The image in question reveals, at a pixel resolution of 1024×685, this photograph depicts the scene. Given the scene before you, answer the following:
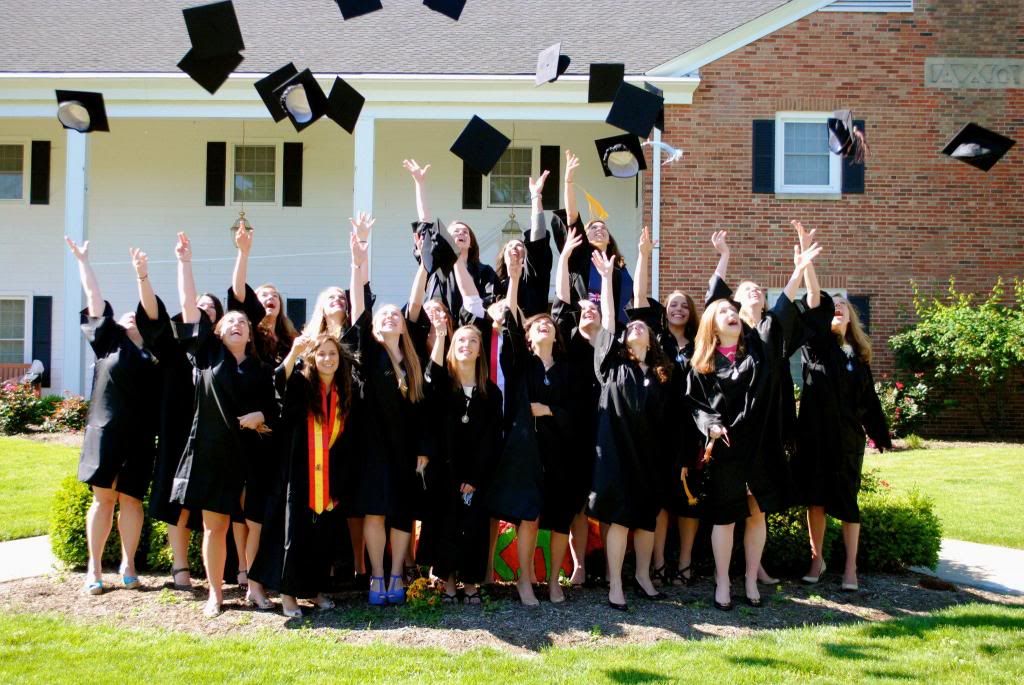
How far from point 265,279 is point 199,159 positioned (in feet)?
8.03

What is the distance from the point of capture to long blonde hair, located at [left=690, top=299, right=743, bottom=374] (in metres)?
5.80

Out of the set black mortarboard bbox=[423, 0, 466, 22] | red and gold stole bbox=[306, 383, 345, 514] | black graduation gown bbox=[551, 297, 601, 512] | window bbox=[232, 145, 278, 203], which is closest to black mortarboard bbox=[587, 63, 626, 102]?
black mortarboard bbox=[423, 0, 466, 22]

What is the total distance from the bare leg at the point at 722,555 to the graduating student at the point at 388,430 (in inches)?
71.0

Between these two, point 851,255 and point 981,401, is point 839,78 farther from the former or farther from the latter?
point 981,401

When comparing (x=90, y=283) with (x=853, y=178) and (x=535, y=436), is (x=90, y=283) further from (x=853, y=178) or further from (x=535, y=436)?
(x=853, y=178)

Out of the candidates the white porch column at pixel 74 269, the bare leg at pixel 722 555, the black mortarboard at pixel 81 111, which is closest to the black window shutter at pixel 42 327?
the white porch column at pixel 74 269

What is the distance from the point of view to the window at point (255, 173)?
1703 cm

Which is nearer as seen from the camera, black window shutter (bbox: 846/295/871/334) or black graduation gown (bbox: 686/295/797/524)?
black graduation gown (bbox: 686/295/797/524)

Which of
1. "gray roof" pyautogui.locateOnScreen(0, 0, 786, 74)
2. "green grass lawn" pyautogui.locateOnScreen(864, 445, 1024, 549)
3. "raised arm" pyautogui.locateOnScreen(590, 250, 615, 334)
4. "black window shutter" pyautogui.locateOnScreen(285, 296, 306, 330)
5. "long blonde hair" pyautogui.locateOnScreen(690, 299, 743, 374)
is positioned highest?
"gray roof" pyautogui.locateOnScreen(0, 0, 786, 74)

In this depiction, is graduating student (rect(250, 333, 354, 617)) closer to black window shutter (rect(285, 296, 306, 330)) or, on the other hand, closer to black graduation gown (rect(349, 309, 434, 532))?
black graduation gown (rect(349, 309, 434, 532))

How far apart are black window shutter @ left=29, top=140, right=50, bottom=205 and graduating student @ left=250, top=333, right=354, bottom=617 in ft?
44.8

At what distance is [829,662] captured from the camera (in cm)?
477

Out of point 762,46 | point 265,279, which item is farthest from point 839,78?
point 265,279

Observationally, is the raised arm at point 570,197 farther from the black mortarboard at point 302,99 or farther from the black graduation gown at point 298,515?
the black graduation gown at point 298,515
